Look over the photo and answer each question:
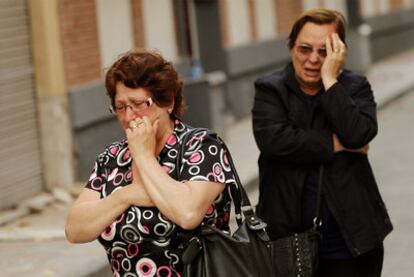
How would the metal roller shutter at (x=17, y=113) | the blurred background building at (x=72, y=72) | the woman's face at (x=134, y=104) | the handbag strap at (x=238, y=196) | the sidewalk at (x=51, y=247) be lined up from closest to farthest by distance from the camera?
the woman's face at (x=134, y=104) → the handbag strap at (x=238, y=196) → the sidewalk at (x=51, y=247) → the metal roller shutter at (x=17, y=113) → the blurred background building at (x=72, y=72)

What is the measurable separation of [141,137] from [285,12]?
58.5 ft

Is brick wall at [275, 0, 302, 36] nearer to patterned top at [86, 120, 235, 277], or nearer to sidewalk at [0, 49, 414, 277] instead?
sidewalk at [0, 49, 414, 277]

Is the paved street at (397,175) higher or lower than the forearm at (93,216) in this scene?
lower

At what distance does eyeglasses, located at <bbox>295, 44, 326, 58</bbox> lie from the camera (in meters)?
4.71

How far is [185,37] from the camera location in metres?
16.8

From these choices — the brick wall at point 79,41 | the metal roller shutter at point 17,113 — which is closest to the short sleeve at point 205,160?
the metal roller shutter at point 17,113

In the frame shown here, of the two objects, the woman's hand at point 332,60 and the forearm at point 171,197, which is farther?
the woman's hand at point 332,60

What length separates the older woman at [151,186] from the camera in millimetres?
3643

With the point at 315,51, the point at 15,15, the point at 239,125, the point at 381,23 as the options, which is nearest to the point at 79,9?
the point at 15,15

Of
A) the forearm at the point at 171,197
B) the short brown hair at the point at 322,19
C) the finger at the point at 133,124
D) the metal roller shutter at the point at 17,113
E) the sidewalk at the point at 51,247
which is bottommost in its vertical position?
the sidewalk at the point at 51,247

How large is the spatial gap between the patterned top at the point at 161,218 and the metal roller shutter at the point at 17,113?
730 cm

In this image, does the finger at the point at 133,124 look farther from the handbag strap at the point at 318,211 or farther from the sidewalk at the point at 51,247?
the sidewalk at the point at 51,247

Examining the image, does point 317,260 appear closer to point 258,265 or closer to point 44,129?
point 258,265

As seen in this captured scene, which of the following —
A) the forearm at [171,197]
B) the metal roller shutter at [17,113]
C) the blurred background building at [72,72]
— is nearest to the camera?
the forearm at [171,197]
